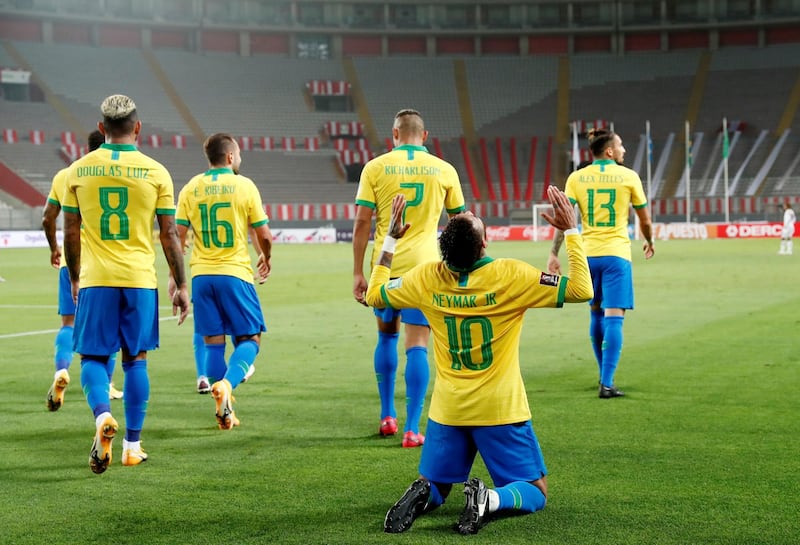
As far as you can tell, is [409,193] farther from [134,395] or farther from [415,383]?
[134,395]

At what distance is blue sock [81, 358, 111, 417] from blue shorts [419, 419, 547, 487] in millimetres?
2223

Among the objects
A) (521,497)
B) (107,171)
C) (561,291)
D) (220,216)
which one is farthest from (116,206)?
(521,497)

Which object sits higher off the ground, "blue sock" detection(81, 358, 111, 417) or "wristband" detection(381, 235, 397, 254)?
"wristband" detection(381, 235, 397, 254)

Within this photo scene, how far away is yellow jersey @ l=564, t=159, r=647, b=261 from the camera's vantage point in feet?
31.0

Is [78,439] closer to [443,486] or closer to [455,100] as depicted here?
[443,486]

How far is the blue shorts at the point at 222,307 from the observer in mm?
7984

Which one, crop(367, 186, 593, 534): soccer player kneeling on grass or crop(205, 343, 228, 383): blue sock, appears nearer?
crop(367, 186, 593, 534): soccer player kneeling on grass

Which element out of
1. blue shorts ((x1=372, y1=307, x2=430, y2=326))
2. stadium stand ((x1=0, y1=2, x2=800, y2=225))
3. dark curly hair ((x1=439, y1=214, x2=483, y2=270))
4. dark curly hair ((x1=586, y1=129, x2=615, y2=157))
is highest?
stadium stand ((x1=0, y1=2, x2=800, y2=225))

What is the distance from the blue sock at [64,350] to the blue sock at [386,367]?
3090 mm

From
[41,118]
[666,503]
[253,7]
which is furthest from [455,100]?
[666,503]

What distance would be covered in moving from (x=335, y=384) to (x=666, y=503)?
490 centimetres

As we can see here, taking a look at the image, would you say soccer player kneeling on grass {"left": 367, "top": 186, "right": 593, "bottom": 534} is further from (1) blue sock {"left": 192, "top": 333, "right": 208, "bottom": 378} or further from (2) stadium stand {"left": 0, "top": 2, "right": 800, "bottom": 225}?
(2) stadium stand {"left": 0, "top": 2, "right": 800, "bottom": 225}

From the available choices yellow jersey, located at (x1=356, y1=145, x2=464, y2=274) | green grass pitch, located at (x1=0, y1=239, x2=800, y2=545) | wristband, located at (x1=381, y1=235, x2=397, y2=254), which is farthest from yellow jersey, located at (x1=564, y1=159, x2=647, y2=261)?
wristband, located at (x1=381, y1=235, x2=397, y2=254)

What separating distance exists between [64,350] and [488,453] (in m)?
5.16
